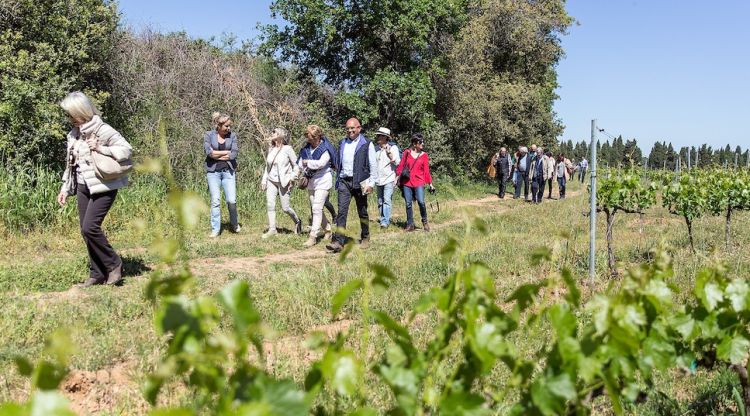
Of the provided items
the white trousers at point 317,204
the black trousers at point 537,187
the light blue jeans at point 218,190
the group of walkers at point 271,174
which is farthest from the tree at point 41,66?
the black trousers at point 537,187

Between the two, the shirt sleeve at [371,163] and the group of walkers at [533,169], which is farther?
the group of walkers at [533,169]

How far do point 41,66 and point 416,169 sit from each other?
6898mm

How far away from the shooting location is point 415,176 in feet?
37.1

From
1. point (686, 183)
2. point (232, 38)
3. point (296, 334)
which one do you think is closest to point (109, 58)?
point (232, 38)

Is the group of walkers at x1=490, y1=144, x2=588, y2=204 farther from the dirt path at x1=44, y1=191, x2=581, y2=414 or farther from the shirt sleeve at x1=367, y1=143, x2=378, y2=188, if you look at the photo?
the dirt path at x1=44, y1=191, x2=581, y2=414

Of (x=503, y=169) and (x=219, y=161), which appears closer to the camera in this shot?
(x=219, y=161)

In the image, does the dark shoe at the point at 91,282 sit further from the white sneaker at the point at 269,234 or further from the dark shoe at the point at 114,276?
the white sneaker at the point at 269,234

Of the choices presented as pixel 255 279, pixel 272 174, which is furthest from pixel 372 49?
pixel 255 279

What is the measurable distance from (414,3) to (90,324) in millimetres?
15175

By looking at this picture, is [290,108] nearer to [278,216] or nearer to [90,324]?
[278,216]

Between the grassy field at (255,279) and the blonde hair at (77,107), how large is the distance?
1166mm

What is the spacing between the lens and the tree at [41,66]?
9789 millimetres

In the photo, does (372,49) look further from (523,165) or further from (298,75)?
(523,165)

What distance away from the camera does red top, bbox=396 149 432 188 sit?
1126cm
